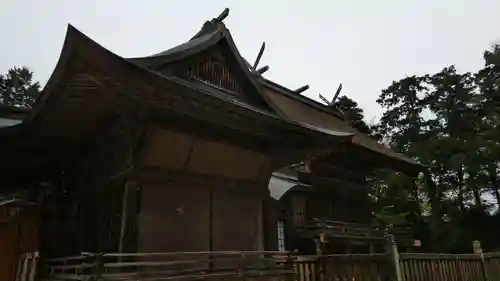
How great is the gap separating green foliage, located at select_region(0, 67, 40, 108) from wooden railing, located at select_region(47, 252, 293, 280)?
87.6 feet

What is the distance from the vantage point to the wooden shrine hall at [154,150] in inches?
235

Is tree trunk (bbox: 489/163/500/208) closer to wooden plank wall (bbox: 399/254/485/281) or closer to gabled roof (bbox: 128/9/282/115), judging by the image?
wooden plank wall (bbox: 399/254/485/281)

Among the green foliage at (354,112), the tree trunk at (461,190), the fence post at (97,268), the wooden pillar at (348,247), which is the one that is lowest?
the fence post at (97,268)

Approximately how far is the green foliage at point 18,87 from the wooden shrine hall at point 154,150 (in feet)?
80.7

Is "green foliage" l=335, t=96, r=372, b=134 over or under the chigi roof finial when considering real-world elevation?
over

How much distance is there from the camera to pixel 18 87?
3203 cm

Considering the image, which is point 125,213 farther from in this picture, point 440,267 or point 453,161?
point 453,161

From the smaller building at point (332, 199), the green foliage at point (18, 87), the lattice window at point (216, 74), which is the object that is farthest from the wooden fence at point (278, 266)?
the green foliage at point (18, 87)

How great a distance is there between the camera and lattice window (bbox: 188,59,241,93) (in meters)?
8.02

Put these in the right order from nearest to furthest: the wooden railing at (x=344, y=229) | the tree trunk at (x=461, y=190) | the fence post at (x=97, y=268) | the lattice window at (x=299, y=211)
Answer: the fence post at (x=97, y=268)
the wooden railing at (x=344, y=229)
the lattice window at (x=299, y=211)
the tree trunk at (x=461, y=190)

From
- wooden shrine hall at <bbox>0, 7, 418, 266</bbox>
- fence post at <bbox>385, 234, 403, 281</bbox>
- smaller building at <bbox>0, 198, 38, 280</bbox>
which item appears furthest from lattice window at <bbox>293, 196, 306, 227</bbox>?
smaller building at <bbox>0, 198, 38, 280</bbox>

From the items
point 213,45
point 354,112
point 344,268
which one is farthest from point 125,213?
point 354,112

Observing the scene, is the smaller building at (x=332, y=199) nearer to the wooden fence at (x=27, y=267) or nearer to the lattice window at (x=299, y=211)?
the lattice window at (x=299, y=211)

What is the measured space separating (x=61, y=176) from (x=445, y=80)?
76.4 ft
